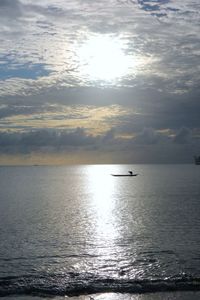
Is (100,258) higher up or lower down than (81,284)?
higher up

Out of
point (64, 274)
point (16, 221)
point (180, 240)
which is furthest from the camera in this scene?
point (16, 221)

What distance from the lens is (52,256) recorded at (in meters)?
44.2

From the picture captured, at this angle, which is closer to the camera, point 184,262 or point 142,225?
point 184,262

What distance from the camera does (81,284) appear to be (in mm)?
33438

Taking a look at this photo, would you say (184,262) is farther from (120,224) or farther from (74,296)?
(120,224)

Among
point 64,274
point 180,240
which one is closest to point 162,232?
point 180,240

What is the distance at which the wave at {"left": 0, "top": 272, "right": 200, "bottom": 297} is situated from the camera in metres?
31.6

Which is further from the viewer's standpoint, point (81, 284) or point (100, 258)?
point (100, 258)

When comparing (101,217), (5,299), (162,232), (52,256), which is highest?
(101,217)

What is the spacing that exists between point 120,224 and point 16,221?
18.7 m

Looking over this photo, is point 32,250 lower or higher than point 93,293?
higher

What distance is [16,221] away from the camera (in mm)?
73000

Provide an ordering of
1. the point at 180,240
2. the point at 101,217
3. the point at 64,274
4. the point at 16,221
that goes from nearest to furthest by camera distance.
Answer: the point at 64,274
the point at 180,240
the point at 16,221
the point at 101,217

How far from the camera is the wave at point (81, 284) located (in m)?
31.6
